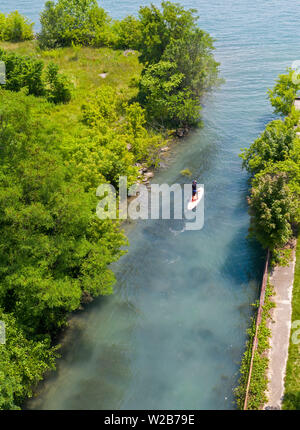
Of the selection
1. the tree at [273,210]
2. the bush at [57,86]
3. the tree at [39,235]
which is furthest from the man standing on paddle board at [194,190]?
the bush at [57,86]

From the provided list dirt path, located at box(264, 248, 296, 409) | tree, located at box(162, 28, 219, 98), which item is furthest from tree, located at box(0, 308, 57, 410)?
tree, located at box(162, 28, 219, 98)

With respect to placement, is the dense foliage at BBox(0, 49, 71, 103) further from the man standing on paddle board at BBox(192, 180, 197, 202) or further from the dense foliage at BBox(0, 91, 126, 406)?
the man standing on paddle board at BBox(192, 180, 197, 202)

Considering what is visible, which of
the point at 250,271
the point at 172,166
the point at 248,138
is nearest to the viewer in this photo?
the point at 250,271

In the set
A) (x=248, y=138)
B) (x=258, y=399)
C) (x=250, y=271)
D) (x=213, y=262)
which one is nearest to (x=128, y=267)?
(x=213, y=262)

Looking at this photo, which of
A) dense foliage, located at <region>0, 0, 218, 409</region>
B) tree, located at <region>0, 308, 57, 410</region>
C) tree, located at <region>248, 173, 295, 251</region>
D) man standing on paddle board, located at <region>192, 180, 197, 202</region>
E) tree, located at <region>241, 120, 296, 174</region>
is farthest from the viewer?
man standing on paddle board, located at <region>192, 180, 197, 202</region>

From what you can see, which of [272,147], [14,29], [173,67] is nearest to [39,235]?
[272,147]

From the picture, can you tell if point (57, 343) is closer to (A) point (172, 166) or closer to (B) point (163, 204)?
(B) point (163, 204)

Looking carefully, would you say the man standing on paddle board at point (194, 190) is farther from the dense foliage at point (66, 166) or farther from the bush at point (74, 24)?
the bush at point (74, 24)
